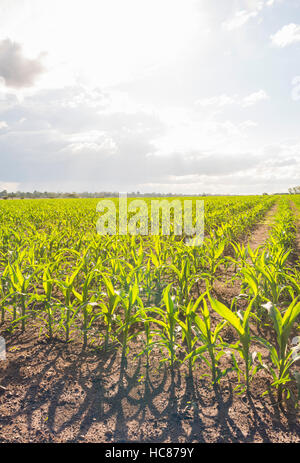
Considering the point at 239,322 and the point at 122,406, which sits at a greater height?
the point at 239,322

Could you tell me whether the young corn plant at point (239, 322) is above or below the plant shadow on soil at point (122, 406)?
above

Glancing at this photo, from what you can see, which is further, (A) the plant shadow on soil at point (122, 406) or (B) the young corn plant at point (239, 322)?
(B) the young corn plant at point (239, 322)

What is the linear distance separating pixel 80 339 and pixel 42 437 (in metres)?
1.04

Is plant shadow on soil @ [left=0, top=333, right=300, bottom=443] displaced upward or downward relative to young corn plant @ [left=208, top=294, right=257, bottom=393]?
downward

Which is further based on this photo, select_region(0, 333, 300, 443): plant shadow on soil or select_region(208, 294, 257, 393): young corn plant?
select_region(208, 294, 257, 393): young corn plant

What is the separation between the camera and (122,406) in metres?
1.75

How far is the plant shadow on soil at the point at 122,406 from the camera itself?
154 centimetres

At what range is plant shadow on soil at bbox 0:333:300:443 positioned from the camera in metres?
1.54
